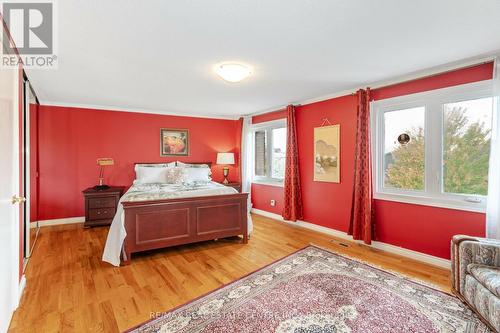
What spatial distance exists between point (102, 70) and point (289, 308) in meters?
3.13

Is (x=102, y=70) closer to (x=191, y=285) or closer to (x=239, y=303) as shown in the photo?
(x=191, y=285)

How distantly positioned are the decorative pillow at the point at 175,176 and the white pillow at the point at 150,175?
0.13m

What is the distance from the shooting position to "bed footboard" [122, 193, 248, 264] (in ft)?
9.59

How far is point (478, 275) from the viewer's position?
185cm

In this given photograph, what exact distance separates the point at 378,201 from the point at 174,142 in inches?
160

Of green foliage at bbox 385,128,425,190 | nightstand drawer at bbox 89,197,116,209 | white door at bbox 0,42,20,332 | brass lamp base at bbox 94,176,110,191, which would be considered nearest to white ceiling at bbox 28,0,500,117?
white door at bbox 0,42,20,332

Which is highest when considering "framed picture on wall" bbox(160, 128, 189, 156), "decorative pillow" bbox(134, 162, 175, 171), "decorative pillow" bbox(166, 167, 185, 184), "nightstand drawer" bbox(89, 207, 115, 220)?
"framed picture on wall" bbox(160, 128, 189, 156)

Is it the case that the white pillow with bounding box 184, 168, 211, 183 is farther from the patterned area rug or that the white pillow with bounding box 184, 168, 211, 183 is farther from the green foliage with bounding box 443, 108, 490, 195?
the green foliage with bounding box 443, 108, 490, 195

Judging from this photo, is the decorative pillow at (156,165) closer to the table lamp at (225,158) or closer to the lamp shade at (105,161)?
the lamp shade at (105,161)

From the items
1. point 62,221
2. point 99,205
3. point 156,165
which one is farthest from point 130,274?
point 62,221

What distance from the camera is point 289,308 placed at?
201 cm

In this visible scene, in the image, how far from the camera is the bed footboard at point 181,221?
2.92 m

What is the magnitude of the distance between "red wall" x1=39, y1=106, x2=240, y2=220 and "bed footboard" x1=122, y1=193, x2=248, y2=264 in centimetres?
228

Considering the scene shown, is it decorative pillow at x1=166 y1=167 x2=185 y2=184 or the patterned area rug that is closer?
the patterned area rug
